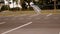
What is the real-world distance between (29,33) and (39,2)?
36.3 meters

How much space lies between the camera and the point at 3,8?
4419 centimetres

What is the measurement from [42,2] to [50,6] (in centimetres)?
181

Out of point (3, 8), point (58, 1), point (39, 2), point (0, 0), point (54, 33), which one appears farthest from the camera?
point (0, 0)

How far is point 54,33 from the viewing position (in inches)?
449

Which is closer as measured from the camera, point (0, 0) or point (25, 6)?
point (25, 6)

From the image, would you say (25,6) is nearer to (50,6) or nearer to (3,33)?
(50,6)

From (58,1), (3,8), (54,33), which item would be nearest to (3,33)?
(54,33)

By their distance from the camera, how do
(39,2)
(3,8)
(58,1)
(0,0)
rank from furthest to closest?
1. (0,0)
2. (58,1)
3. (39,2)
4. (3,8)

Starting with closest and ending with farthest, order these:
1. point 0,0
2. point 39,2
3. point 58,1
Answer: point 39,2, point 58,1, point 0,0

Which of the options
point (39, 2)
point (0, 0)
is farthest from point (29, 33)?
point (0, 0)

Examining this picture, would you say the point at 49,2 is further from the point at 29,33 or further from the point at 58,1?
the point at 29,33

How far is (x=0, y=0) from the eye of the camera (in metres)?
58.2

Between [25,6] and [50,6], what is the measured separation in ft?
16.9

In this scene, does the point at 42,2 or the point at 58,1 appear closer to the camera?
the point at 42,2
